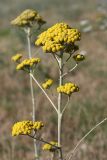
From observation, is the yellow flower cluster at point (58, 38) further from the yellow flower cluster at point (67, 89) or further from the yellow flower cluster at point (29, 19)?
the yellow flower cluster at point (29, 19)

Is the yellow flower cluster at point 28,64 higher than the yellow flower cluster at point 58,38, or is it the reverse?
the yellow flower cluster at point 58,38

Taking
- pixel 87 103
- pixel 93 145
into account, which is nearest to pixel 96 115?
pixel 87 103

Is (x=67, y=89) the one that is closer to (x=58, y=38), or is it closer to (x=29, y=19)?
(x=58, y=38)

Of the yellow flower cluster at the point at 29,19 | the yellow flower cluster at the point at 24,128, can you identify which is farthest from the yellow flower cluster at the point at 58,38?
the yellow flower cluster at the point at 29,19

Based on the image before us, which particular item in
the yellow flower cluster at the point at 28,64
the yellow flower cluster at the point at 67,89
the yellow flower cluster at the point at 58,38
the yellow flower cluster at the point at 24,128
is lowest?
the yellow flower cluster at the point at 24,128

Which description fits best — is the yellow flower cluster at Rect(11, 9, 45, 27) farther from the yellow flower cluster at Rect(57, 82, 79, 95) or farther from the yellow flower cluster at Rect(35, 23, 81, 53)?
the yellow flower cluster at Rect(57, 82, 79, 95)

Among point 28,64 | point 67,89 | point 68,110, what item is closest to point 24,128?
point 67,89

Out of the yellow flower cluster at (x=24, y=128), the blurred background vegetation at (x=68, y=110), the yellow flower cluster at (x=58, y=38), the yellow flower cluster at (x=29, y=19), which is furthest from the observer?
the blurred background vegetation at (x=68, y=110)

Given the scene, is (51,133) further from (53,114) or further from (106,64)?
(106,64)

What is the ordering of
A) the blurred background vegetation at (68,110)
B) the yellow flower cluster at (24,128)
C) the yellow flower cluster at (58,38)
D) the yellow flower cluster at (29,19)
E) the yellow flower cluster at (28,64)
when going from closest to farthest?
the yellow flower cluster at (24,128), the yellow flower cluster at (58,38), the yellow flower cluster at (28,64), the yellow flower cluster at (29,19), the blurred background vegetation at (68,110)
